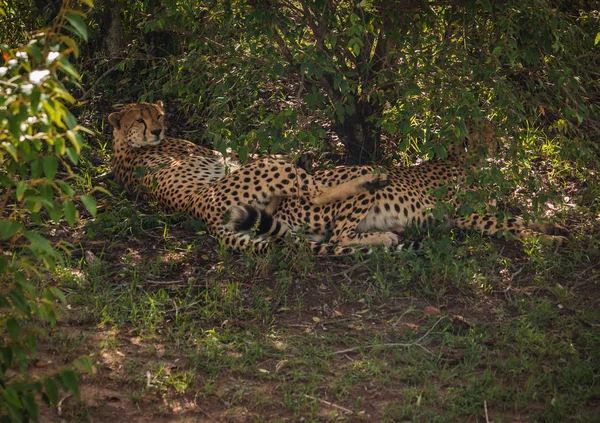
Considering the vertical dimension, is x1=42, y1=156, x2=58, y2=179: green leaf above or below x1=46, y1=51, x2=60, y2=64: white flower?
below

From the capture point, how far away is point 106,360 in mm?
4141

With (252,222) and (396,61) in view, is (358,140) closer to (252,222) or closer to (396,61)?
(396,61)

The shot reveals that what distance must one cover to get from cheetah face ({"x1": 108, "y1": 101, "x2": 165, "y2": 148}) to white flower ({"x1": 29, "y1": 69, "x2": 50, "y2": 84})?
4133 millimetres

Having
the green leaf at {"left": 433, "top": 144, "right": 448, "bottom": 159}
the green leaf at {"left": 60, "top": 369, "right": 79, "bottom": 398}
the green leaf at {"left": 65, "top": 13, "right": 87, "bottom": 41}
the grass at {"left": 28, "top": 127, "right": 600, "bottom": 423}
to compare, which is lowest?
the grass at {"left": 28, "top": 127, "right": 600, "bottom": 423}

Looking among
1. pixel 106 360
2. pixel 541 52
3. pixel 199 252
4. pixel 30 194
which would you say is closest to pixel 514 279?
pixel 541 52

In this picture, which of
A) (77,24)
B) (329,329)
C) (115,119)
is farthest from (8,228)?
(115,119)

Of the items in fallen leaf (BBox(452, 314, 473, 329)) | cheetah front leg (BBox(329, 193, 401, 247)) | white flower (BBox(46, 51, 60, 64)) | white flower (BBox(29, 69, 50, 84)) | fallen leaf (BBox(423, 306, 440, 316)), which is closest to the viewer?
white flower (BBox(29, 69, 50, 84))

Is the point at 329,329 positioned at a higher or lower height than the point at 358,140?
lower

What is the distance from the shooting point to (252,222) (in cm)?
566

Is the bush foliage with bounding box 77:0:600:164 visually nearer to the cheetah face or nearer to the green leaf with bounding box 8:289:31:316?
the cheetah face

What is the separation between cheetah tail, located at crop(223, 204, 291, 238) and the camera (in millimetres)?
5574

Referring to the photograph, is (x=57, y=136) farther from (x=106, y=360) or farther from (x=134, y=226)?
(x=134, y=226)

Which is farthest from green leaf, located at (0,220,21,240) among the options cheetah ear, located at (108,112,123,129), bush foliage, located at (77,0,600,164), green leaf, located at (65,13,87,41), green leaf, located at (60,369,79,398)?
cheetah ear, located at (108,112,123,129)

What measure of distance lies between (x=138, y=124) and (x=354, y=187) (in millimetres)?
2167
